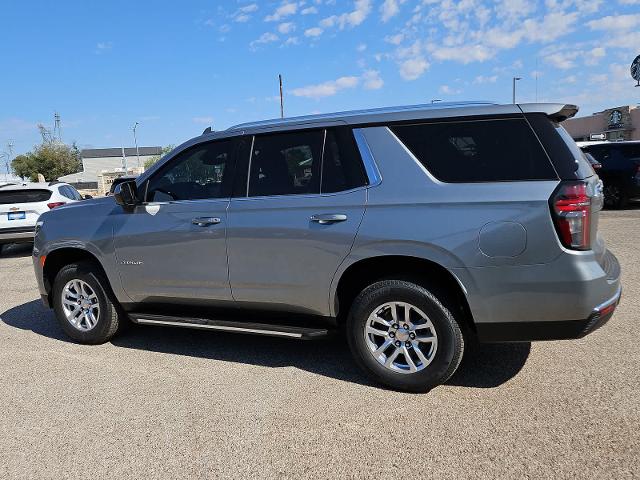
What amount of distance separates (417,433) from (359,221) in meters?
1.42

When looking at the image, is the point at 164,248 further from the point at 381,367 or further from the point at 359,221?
the point at 381,367

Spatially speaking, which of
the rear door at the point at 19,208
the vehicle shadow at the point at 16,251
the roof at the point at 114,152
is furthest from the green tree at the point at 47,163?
the rear door at the point at 19,208

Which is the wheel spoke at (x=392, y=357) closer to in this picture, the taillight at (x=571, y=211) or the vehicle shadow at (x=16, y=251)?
the taillight at (x=571, y=211)

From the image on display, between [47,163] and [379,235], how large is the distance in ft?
273

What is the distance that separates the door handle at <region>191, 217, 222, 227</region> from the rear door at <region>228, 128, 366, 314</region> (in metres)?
0.14

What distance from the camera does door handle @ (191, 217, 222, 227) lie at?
411cm

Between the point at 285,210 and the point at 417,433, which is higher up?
the point at 285,210

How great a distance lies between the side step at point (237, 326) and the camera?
3.86 meters

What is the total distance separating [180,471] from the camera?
2.83m

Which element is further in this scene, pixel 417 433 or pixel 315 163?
pixel 315 163

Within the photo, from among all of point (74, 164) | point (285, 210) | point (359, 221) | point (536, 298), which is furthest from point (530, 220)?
point (74, 164)

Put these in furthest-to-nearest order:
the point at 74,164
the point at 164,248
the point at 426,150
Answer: the point at 74,164
the point at 164,248
the point at 426,150

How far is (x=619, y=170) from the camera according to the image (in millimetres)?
13086

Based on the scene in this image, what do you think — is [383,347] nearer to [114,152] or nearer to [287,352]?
[287,352]
